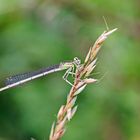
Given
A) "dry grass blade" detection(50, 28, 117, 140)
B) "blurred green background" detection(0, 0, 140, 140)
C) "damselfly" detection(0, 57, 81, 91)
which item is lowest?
"dry grass blade" detection(50, 28, 117, 140)

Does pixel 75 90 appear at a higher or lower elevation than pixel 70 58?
lower

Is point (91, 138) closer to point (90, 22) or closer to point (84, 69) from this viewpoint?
point (90, 22)

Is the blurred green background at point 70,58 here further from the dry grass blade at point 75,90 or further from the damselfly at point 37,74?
the dry grass blade at point 75,90

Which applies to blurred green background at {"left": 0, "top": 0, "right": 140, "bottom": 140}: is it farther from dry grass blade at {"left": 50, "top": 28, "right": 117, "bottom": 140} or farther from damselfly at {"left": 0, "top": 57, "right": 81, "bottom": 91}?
dry grass blade at {"left": 50, "top": 28, "right": 117, "bottom": 140}

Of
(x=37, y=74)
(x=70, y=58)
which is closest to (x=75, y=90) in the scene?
(x=37, y=74)

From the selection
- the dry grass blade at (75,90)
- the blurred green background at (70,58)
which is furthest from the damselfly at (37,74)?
the blurred green background at (70,58)

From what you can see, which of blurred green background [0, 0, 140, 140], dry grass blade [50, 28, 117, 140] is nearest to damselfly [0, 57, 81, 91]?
dry grass blade [50, 28, 117, 140]

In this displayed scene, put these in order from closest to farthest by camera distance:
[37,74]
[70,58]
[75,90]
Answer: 1. [75,90]
2. [37,74]
3. [70,58]

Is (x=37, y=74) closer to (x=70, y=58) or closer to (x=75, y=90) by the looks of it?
(x=75, y=90)

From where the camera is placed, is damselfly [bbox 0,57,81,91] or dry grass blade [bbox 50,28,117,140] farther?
damselfly [bbox 0,57,81,91]
